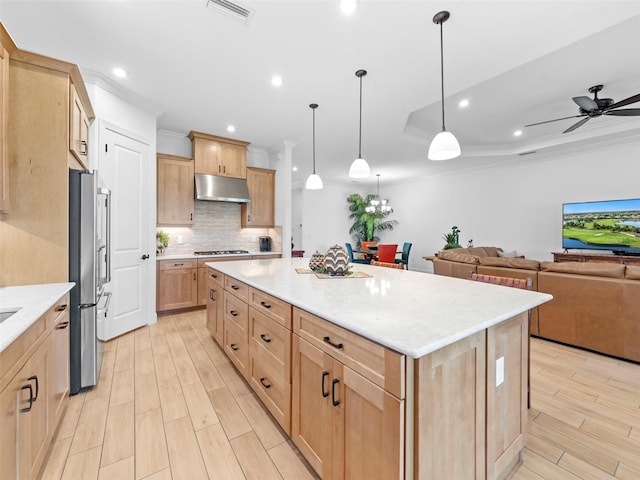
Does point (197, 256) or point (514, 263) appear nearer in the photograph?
point (514, 263)

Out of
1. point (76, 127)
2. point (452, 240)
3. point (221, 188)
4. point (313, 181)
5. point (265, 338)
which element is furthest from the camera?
point (452, 240)

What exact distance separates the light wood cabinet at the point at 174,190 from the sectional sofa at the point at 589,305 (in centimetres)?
466

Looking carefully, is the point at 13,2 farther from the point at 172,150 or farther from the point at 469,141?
the point at 469,141

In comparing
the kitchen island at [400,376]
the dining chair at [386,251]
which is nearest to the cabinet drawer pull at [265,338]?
the kitchen island at [400,376]

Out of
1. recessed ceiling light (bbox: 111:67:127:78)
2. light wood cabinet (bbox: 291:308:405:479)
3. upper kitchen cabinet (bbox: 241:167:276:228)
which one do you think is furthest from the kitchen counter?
light wood cabinet (bbox: 291:308:405:479)

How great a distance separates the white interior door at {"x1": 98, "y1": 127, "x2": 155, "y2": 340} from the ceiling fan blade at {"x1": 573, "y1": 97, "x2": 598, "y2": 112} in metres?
5.14

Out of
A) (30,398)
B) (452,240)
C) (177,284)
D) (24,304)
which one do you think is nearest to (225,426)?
(30,398)

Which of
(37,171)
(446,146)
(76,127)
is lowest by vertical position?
(37,171)

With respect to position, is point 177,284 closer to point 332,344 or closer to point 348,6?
point 332,344

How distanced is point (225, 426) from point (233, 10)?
2.93 metres

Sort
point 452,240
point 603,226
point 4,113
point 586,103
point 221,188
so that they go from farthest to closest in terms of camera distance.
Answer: point 452,240, point 603,226, point 221,188, point 586,103, point 4,113

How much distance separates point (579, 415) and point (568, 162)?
563 centimetres

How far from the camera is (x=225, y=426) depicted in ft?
5.88

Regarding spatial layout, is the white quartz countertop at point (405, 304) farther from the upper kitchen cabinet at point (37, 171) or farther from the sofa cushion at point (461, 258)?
the sofa cushion at point (461, 258)
